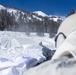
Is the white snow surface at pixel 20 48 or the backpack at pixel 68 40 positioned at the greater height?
the white snow surface at pixel 20 48

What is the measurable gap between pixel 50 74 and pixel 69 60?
2.5 inches

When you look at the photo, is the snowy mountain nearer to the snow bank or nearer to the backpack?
the backpack

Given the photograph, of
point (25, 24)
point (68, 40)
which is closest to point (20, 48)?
point (68, 40)

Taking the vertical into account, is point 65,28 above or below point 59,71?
above

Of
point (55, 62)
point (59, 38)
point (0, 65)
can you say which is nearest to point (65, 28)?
point (59, 38)

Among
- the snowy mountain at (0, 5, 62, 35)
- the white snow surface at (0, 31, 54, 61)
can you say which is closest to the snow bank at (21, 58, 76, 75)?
the white snow surface at (0, 31, 54, 61)

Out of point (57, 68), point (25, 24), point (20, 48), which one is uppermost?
point (25, 24)

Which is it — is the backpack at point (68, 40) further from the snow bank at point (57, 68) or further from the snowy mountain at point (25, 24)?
the snowy mountain at point (25, 24)

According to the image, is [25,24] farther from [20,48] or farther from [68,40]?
[68,40]

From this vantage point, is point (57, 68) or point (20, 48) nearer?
point (57, 68)

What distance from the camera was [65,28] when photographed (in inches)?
27.4

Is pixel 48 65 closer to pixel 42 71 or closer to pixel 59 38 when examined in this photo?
pixel 42 71

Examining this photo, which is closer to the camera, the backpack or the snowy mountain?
the backpack

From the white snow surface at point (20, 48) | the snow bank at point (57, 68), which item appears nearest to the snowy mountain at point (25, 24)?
the white snow surface at point (20, 48)
